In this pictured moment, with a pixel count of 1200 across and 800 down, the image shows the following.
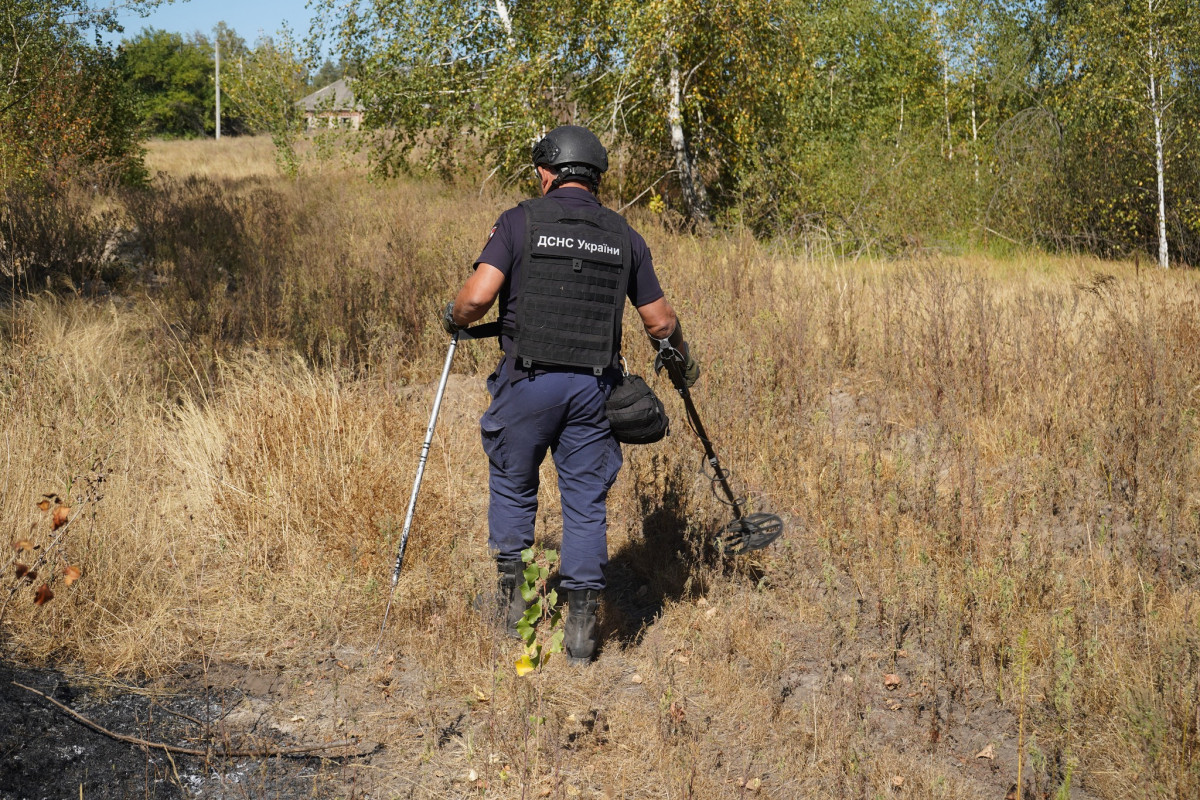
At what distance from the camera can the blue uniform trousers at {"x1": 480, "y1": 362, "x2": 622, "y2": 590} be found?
3838mm

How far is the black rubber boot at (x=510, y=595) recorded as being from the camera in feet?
13.7

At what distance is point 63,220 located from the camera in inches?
399

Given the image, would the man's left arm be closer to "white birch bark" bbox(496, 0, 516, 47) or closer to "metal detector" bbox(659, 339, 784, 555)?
"metal detector" bbox(659, 339, 784, 555)

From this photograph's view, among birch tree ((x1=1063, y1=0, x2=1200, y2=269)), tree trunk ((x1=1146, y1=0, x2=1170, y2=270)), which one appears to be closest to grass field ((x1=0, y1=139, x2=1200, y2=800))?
tree trunk ((x1=1146, y1=0, x2=1170, y2=270))

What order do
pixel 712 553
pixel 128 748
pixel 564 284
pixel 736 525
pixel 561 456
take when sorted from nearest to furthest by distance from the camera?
pixel 128 748 → pixel 564 284 → pixel 561 456 → pixel 736 525 → pixel 712 553

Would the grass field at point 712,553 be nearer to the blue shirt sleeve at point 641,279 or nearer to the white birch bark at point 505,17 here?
the blue shirt sleeve at point 641,279

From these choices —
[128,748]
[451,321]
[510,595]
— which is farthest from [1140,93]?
[128,748]

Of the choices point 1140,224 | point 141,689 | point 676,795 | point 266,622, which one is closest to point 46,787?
point 141,689

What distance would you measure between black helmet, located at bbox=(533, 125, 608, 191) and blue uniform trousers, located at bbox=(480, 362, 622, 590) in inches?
33.8

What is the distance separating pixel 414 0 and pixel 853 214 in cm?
748

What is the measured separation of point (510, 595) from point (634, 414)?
110 cm

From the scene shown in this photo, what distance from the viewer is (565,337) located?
379 centimetres

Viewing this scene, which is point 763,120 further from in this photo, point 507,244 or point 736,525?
point 507,244

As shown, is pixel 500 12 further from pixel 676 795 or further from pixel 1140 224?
pixel 676 795
